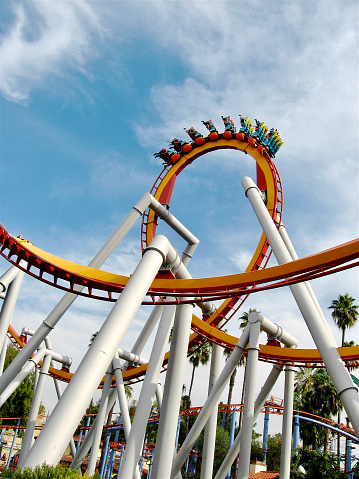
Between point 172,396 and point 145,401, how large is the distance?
561 millimetres

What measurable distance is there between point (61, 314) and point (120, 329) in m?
5.41

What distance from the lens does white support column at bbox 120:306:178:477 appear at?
295 inches

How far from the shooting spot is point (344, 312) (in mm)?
31781

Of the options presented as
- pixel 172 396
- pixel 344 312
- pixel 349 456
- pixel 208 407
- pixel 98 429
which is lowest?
pixel 98 429

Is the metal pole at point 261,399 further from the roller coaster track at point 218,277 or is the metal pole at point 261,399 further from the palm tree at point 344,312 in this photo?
the palm tree at point 344,312

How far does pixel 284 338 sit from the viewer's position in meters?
12.7

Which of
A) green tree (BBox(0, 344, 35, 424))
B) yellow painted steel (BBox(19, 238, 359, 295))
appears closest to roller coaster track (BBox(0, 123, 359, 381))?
yellow painted steel (BBox(19, 238, 359, 295))

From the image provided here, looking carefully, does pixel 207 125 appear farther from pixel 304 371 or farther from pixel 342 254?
pixel 304 371

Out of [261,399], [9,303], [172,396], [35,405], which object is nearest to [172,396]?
[172,396]

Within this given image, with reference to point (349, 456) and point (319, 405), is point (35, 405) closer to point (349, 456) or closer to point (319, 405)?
point (349, 456)

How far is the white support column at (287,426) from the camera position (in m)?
11.3

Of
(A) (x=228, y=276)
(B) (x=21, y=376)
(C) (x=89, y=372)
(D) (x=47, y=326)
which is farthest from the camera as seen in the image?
(B) (x=21, y=376)

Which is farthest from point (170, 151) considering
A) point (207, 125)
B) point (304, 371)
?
point (304, 371)

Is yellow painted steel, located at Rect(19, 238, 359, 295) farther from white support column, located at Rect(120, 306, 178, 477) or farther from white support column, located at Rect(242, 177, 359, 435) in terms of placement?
white support column, located at Rect(120, 306, 178, 477)
